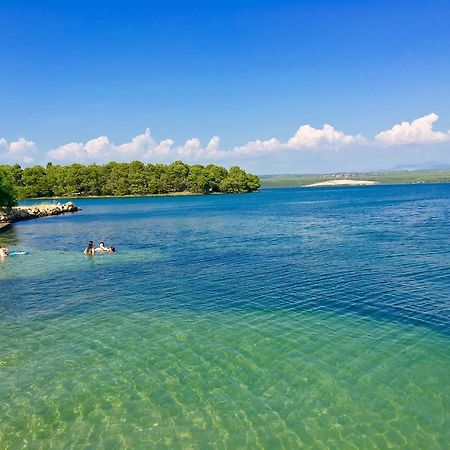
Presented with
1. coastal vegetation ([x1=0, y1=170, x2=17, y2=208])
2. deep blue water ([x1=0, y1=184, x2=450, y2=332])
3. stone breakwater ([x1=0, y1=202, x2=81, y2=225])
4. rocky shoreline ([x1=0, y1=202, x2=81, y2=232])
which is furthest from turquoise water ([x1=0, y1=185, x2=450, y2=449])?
stone breakwater ([x1=0, y1=202, x2=81, y2=225])

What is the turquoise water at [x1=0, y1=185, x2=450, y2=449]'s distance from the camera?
47.4 ft

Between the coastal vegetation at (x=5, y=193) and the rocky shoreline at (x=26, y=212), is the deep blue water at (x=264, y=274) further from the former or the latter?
the rocky shoreline at (x=26, y=212)

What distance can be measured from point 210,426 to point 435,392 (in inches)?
353

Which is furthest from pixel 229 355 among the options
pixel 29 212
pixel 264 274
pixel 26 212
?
pixel 29 212

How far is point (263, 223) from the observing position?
83625mm

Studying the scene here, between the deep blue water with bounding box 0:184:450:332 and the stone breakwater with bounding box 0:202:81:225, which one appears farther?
the stone breakwater with bounding box 0:202:81:225

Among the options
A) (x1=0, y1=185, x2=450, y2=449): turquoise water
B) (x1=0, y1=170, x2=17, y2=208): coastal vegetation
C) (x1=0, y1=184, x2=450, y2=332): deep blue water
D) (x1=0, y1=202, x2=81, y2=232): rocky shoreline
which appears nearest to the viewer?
(x1=0, y1=185, x2=450, y2=449): turquoise water

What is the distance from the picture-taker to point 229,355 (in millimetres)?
20000

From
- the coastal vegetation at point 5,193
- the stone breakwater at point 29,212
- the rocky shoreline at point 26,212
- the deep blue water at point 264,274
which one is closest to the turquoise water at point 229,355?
the deep blue water at point 264,274

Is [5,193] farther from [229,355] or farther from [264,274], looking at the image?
[229,355]

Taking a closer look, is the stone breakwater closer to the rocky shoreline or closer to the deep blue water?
the rocky shoreline

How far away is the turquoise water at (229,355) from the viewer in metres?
14.4

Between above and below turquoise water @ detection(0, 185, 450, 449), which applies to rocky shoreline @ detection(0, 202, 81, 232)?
above

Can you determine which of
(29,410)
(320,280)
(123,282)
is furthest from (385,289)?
(29,410)
